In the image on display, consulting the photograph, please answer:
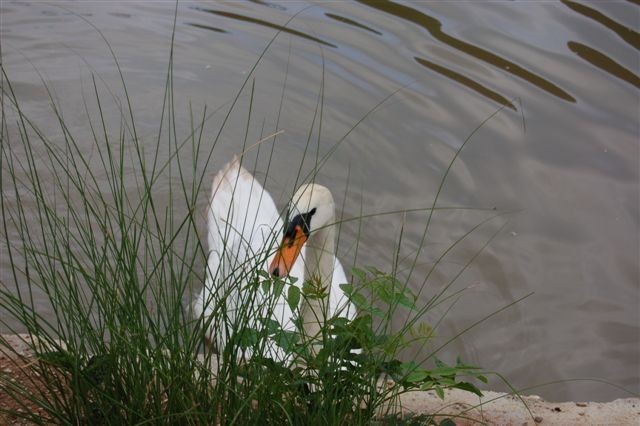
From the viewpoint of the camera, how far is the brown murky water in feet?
16.7

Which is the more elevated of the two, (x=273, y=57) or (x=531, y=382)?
(x=273, y=57)

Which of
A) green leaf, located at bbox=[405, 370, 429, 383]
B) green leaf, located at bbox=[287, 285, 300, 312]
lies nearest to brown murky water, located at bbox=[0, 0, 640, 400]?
green leaf, located at bbox=[405, 370, 429, 383]

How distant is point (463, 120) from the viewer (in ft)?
22.2

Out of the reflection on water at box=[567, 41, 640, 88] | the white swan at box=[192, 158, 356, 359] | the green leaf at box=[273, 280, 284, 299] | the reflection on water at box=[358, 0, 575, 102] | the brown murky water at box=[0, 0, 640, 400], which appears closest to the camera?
the green leaf at box=[273, 280, 284, 299]

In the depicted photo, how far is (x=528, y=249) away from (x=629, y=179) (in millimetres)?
1212

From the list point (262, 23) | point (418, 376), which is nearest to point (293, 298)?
point (418, 376)

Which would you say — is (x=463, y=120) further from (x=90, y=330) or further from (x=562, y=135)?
(x=90, y=330)

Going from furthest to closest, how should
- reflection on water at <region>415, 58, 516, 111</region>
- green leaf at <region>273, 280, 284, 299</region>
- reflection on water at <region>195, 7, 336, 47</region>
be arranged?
reflection on water at <region>195, 7, 336, 47</region>, reflection on water at <region>415, 58, 516, 111</region>, green leaf at <region>273, 280, 284, 299</region>

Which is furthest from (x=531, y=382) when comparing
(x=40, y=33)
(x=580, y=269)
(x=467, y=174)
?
(x=40, y=33)

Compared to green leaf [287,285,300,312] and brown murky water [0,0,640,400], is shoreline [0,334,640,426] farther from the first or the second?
green leaf [287,285,300,312]

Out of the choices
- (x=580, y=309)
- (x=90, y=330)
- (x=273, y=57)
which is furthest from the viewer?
(x=273, y=57)

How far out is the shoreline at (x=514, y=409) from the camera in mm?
3559

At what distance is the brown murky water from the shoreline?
61 centimetres

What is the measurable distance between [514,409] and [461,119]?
3416 millimetres
